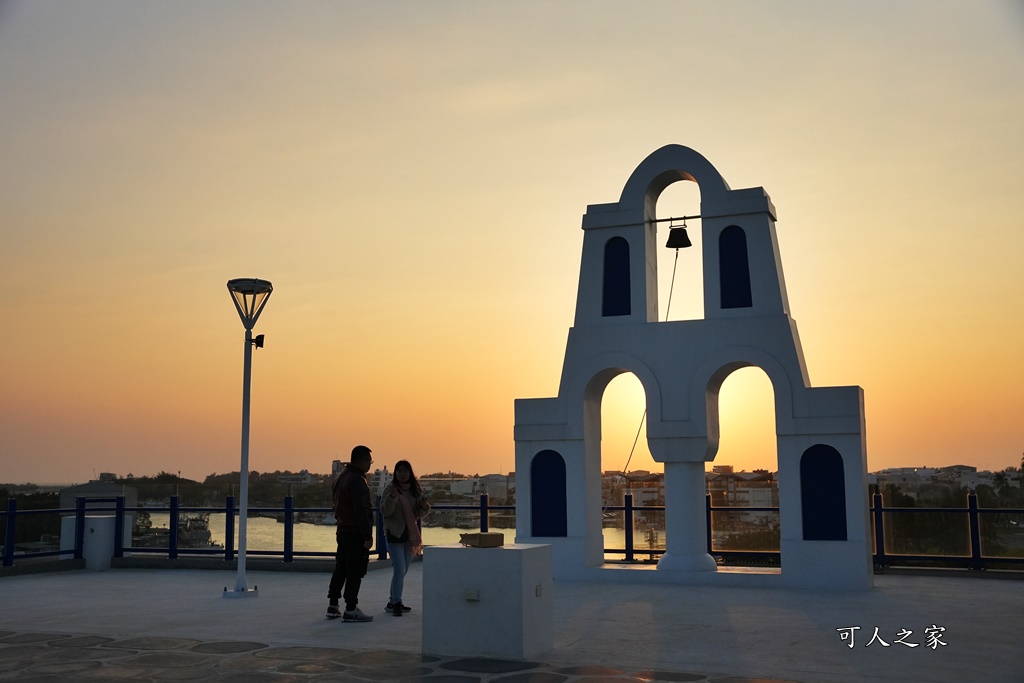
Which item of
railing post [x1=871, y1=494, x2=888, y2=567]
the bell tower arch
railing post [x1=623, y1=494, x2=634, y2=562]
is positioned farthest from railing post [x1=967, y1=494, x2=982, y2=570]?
railing post [x1=623, y1=494, x2=634, y2=562]

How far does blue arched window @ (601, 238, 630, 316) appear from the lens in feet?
53.4

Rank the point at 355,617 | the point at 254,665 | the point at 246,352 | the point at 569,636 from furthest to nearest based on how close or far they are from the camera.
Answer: the point at 246,352
the point at 355,617
the point at 569,636
the point at 254,665

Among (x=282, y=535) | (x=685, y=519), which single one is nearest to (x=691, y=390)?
(x=685, y=519)

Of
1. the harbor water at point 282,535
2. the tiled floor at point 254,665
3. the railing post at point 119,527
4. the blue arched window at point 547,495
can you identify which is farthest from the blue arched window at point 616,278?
the railing post at point 119,527

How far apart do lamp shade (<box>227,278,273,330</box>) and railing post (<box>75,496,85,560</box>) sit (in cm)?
577

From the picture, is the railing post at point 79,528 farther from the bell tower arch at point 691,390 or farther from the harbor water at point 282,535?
the bell tower arch at point 691,390

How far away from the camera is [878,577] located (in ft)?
51.0

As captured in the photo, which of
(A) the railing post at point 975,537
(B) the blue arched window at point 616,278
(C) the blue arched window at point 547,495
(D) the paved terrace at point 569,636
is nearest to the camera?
(D) the paved terrace at point 569,636

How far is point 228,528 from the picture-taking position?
57.5 ft

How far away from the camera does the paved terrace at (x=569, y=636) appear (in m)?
7.71

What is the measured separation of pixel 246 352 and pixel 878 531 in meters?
10.9

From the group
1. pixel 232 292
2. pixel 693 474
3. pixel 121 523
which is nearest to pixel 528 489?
pixel 693 474

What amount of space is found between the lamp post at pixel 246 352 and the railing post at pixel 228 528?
3.33 metres

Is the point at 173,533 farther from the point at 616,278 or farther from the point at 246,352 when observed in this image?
the point at 616,278
